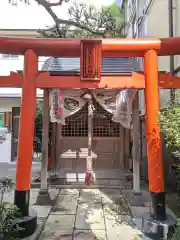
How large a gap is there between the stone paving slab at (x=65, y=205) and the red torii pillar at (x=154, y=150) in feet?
8.09

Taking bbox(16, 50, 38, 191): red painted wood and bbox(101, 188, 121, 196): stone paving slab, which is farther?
bbox(101, 188, 121, 196): stone paving slab

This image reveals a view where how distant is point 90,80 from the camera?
5.59 m

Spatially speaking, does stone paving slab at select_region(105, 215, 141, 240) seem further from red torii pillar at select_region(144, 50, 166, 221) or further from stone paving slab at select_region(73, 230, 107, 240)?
red torii pillar at select_region(144, 50, 166, 221)

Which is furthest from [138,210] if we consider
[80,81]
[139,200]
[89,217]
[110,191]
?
[80,81]

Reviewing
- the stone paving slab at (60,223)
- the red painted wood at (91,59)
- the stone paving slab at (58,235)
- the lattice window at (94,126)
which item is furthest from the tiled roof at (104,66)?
the stone paving slab at (58,235)

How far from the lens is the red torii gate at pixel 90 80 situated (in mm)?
5180

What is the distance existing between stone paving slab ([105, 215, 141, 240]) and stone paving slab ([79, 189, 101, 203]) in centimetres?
156

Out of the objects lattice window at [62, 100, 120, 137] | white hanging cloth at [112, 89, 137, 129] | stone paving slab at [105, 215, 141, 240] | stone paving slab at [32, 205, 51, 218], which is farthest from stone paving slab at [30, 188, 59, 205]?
white hanging cloth at [112, 89, 137, 129]

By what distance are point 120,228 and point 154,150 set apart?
188cm

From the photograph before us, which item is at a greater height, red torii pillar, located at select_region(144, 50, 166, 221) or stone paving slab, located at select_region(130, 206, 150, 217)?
red torii pillar, located at select_region(144, 50, 166, 221)

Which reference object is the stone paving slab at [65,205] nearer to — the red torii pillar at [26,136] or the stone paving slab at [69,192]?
the stone paving slab at [69,192]

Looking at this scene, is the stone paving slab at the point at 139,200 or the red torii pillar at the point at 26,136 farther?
the stone paving slab at the point at 139,200

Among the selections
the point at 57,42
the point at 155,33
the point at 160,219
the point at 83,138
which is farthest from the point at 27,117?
the point at 155,33

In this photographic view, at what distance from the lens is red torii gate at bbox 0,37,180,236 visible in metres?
5.18
